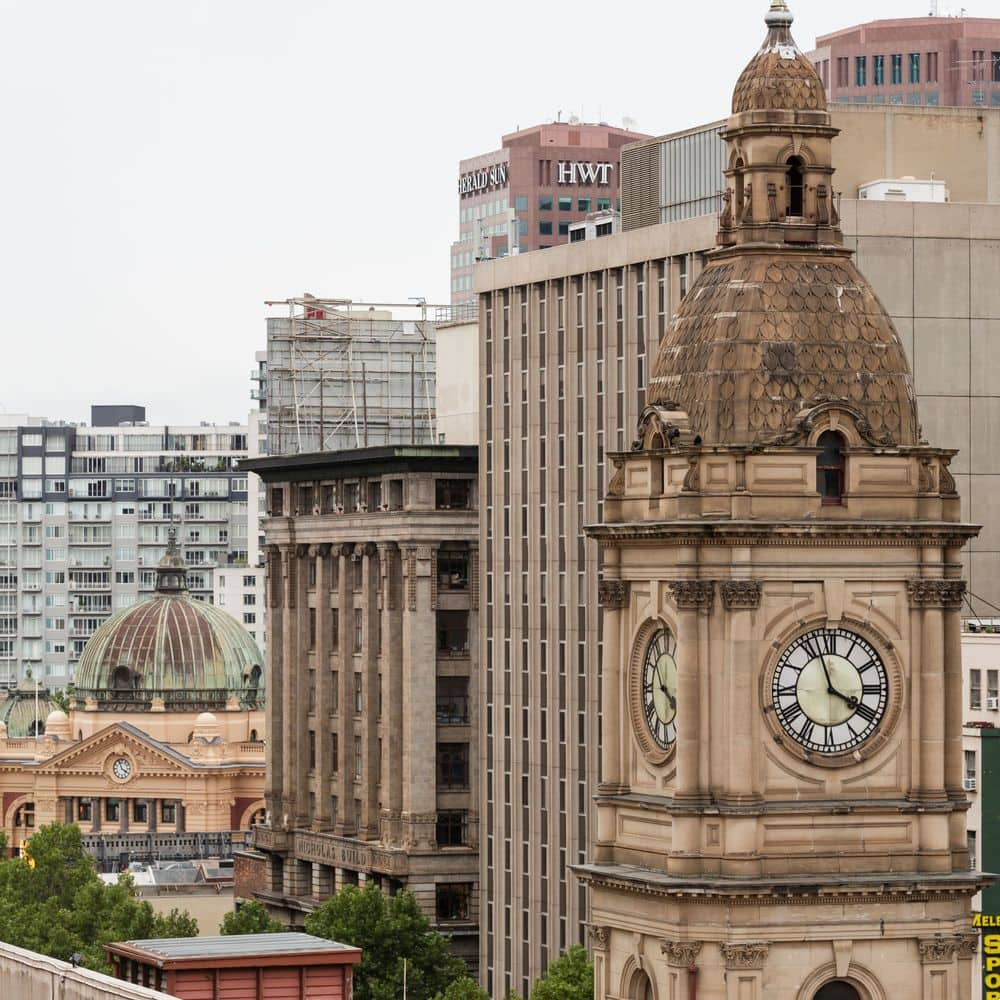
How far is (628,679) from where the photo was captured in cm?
6806

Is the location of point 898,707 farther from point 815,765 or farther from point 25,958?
point 25,958

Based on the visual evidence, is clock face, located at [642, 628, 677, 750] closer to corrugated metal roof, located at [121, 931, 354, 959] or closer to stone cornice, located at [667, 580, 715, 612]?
stone cornice, located at [667, 580, 715, 612]

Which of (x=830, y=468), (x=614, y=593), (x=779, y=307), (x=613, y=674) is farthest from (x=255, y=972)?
(x=830, y=468)

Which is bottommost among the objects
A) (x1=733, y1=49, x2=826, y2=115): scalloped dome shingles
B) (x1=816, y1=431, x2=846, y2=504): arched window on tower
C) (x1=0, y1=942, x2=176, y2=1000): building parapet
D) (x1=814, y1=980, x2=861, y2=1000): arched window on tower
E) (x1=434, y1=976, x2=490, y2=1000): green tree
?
(x1=434, y1=976, x2=490, y2=1000): green tree

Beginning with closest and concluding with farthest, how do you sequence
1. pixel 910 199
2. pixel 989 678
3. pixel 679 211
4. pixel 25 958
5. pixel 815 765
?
pixel 815 765, pixel 25 958, pixel 989 678, pixel 910 199, pixel 679 211

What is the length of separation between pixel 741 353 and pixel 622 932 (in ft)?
32.9

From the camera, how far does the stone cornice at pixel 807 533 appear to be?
65.5 m

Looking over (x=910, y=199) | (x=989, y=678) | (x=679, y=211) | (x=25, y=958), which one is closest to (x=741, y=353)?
(x=25, y=958)

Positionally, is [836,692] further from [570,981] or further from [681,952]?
[570,981]

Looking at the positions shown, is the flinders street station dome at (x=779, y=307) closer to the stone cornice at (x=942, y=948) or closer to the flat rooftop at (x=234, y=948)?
the stone cornice at (x=942, y=948)

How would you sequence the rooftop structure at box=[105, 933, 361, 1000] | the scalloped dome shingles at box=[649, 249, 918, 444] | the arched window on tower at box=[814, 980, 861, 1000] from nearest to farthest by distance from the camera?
the scalloped dome shingles at box=[649, 249, 918, 444], the arched window on tower at box=[814, 980, 861, 1000], the rooftop structure at box=[105, 933, 361, 1000]

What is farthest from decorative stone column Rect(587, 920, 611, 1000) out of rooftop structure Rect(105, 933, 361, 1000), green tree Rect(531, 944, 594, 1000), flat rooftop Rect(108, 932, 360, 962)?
green tree Rect(531, 944, 594, 1000)

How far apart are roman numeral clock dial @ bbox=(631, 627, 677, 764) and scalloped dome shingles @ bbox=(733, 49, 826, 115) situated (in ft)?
30.5

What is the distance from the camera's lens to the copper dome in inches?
2707
